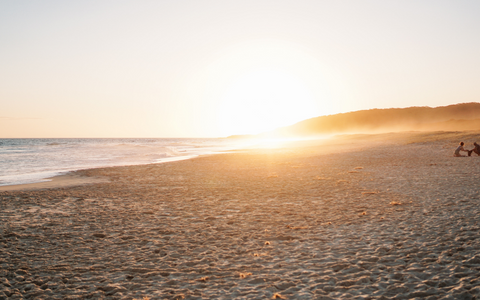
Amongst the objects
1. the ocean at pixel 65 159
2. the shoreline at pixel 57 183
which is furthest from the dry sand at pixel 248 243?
the ocean at pixel 65 159

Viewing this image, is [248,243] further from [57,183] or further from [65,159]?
→ [65,159]

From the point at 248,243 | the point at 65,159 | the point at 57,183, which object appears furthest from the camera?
the point at 65,159

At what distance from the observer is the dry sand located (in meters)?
5.63

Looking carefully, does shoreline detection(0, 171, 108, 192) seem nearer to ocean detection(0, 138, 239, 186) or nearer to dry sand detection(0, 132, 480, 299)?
ocean detection(0, 138, 239, 186)

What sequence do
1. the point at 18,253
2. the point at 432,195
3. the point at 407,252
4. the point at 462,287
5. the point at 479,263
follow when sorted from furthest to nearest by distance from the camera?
1. the point at 432,195
2. the point at 18,253
3. the point at 407,252
4. the point at 479,263
5. the point at 462,287

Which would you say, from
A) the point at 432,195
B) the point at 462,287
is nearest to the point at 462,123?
the point at 432,195

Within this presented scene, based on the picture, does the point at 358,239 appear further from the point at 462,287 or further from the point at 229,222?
the point at 229,222

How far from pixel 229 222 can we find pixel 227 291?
14.0ft

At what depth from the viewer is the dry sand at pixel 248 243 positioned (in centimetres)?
563

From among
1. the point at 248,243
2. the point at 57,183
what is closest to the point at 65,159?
the point at 57,183

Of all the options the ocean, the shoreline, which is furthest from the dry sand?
the ocean

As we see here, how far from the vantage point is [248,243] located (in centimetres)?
789

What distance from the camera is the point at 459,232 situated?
7781 mm

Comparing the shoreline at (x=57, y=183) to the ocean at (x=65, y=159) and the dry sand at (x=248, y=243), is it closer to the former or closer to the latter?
the ocean at (x=65, y=159)
